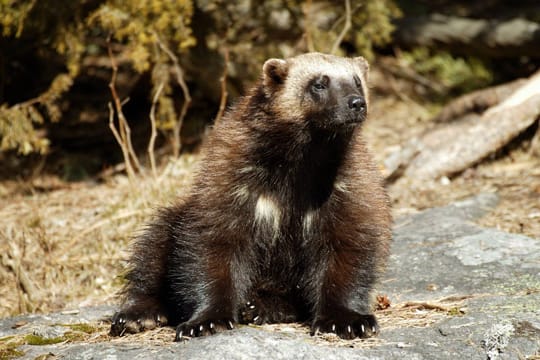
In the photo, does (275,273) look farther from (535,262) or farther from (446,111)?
(446,111)

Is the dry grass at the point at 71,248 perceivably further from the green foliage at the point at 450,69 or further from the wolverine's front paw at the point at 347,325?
the green foliage at the point at 450,69

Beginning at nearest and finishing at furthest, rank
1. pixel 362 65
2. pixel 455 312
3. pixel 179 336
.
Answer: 1. pixel 179 336
2. pixel 455 312
3. pixel 362 65

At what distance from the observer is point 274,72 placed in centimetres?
487

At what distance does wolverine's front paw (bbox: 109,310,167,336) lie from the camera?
471 cm

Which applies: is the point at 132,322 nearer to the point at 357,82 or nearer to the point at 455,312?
the point at 455,312

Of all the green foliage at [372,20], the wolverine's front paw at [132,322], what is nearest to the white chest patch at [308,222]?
the wolverine's front paw at [132,322]

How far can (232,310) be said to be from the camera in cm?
439

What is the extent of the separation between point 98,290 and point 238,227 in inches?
110

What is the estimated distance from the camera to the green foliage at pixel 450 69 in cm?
1170

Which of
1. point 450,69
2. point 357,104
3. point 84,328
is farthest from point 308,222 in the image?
point 450,69

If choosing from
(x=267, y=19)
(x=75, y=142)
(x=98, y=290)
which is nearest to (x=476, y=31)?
(x=267, y=19)

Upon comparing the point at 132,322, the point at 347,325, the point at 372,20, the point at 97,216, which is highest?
the point at 372,20

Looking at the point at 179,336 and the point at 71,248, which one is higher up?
the point at 179,336

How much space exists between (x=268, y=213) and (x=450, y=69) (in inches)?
322
